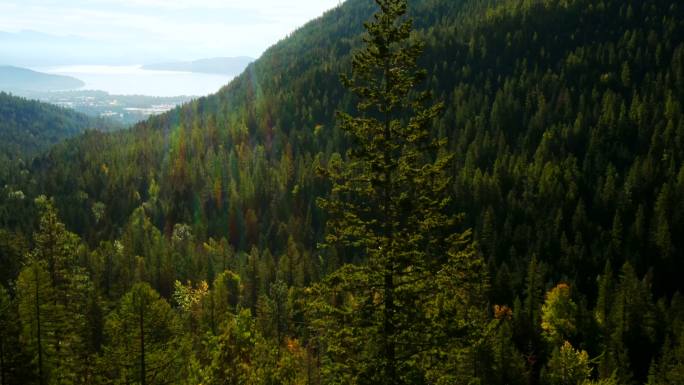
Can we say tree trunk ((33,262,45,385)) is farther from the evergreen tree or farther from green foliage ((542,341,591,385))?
green foliage ((542,341,591,385))

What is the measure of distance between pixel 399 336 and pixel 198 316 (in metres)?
65.5

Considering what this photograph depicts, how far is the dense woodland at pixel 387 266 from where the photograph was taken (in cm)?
1827

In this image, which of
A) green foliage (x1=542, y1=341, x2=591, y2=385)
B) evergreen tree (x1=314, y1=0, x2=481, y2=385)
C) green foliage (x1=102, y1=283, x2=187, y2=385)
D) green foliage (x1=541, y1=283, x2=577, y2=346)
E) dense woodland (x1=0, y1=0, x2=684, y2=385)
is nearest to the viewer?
evergreen tree (x1=314, y1=0, x2=481, y2=385)

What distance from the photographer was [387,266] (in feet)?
60.5

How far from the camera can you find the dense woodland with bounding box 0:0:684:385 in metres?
18.3

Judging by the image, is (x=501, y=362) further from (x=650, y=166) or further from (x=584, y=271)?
(x=650, y=166)

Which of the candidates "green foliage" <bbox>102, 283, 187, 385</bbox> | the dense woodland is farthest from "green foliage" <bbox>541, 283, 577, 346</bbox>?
"green foliage" <bbox>102, 283, 187, 385</bbox>

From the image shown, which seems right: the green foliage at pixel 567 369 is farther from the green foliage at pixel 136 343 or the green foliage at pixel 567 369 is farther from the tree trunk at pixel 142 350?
the tree trunk at pixel 142 350

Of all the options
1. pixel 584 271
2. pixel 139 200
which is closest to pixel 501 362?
pixel 584 271

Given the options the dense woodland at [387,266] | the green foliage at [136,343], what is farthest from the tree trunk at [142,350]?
the dense woodland at [387,266]

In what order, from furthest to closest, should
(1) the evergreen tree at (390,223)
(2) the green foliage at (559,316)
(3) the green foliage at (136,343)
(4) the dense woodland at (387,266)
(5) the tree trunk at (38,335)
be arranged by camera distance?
(2) the green foliage at (559,316) → (5) the tree trunk at (38,335) → (3) the green foliage at (136,343) → (4) the dense woodland at (387,266) → (1) the evergreen tree at (390,223)

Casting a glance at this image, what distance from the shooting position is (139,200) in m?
198

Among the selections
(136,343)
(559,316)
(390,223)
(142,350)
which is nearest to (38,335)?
(136,343)

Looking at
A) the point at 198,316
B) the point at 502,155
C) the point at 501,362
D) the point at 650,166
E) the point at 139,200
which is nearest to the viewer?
the point at 501,362
